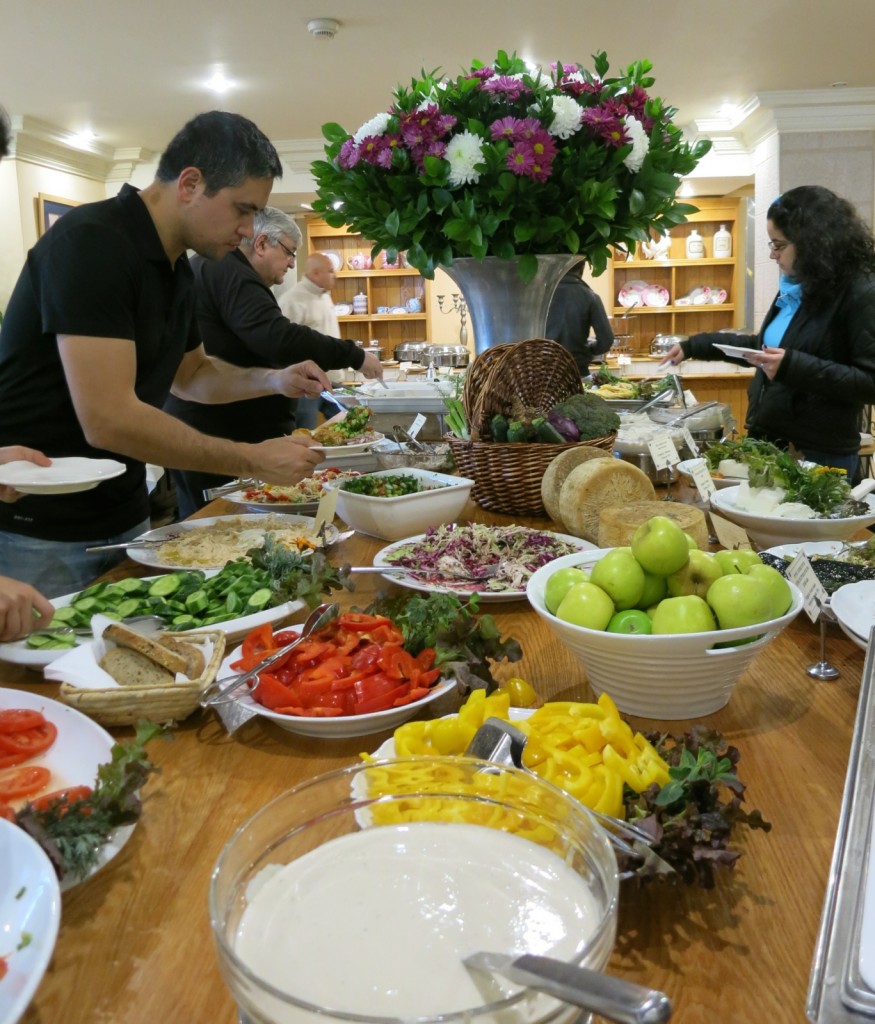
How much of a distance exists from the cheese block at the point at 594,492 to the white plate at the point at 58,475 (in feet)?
2.89

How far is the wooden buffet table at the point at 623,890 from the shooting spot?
672 millimetres

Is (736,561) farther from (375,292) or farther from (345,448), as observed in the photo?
(375,292)

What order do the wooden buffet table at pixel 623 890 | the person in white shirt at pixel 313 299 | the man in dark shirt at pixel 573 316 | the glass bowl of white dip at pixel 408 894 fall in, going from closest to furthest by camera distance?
the glass bowl of white dip at pixel 408 894, the wooden buffet table at pixel 623 890, the man in dark shirt at pixel 573 316, the person in white shirt at pixel 313 299

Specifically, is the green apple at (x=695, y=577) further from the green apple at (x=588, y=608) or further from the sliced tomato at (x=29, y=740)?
the sliced tomato at (x=29, y=740)

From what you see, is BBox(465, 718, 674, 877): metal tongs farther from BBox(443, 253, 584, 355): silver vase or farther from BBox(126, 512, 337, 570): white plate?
BBox(443, 253, 584, 355): silver vase

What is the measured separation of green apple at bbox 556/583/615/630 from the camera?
1.05 meters

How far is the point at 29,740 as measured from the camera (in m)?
1.01

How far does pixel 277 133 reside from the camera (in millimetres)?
8680

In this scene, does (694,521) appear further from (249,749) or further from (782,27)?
(782,27)

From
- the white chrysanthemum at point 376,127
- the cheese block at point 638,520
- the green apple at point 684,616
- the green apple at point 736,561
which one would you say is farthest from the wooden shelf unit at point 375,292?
the green apple at point 684,616

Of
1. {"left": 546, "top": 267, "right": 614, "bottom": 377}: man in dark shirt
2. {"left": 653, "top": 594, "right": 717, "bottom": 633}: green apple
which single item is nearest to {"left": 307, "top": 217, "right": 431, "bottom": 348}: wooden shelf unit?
{"left": 546, "top": 267, "right": 614, "bottom": 377}: man in dark shirt

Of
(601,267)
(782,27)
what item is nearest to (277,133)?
(782,27)

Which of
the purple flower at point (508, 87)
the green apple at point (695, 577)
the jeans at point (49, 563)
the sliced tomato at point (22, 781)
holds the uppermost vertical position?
the purple flower at point (508, 87)

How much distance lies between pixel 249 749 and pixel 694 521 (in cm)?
85
